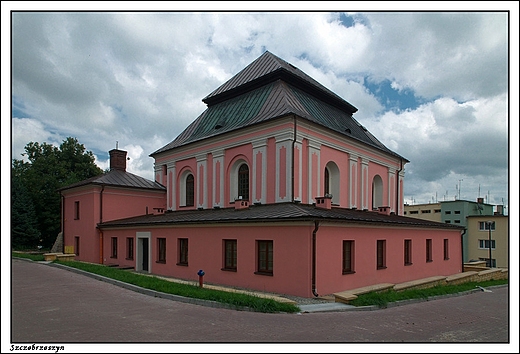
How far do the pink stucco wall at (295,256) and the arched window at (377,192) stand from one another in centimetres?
513

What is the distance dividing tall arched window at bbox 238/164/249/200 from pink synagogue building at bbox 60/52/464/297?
0.08 metres

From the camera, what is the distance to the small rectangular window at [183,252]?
61.8 ft

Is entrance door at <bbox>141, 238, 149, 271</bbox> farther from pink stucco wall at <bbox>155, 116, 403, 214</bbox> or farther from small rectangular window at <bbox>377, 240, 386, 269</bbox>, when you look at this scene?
small rectangular window at <bbox>377, 240, 386, 269</bbox>

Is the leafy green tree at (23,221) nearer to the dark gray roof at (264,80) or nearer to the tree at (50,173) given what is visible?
the tree at (50,173)

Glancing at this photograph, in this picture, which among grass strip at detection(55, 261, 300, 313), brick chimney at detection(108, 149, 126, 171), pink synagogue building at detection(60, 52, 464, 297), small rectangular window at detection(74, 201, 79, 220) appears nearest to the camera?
grass strip at detection(55, 261, 300, 313)

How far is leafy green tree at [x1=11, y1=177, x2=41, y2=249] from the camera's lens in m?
39.7

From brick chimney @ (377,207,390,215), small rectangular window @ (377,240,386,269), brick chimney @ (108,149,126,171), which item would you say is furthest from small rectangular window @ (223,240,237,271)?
brick chimney @ (108,149,126,171)

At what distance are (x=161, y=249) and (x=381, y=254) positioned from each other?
11.0m

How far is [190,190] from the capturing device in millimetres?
25078

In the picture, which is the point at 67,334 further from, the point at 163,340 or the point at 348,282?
the point at 348,282

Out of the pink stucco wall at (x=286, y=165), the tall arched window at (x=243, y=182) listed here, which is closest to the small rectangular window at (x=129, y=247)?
the pink stucco wall at (x=286, y=165)

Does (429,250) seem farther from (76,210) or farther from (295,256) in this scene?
(76,210)

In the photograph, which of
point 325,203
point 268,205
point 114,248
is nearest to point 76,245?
point 114,248

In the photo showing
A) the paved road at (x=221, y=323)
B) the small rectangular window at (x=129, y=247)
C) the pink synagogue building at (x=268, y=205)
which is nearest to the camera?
the paved road at (x=221, y=323)
